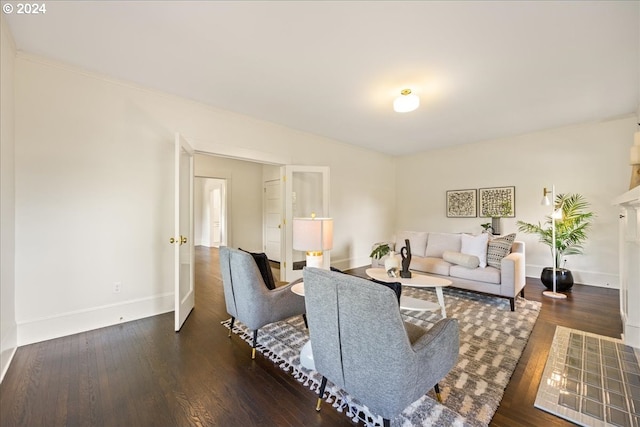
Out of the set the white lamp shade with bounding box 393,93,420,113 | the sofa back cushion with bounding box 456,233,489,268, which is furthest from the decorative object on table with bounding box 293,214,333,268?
the sofa back cushion with bounding box 456,233,489,268

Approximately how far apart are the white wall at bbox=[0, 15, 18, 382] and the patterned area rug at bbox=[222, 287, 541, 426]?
65.3 inches

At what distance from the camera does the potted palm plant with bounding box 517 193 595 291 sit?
13.0ft

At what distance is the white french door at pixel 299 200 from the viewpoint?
446 cm

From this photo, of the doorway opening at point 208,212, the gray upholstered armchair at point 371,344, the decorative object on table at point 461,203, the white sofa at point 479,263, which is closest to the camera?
the gray upholstered armchair at point 371,344

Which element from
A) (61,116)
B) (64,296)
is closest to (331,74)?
(61,116)

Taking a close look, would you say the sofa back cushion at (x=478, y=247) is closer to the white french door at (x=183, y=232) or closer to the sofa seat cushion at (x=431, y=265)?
the sofa seat cushion at (x=431, y=265)

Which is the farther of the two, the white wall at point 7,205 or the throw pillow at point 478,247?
the throw pillow at point 478,247

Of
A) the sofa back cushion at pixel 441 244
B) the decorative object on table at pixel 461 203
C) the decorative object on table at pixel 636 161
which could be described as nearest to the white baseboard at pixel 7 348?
the sofa back cushion at pixel 441 244

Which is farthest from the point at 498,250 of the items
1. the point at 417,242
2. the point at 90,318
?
the point at 90,318

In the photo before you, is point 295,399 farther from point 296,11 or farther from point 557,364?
point 296,11

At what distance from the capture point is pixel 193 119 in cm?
339

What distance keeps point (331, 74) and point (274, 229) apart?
460 centimetres

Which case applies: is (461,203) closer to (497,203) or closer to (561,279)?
(497,203)

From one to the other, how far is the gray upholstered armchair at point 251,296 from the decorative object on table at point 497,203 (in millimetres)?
4357
